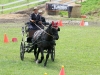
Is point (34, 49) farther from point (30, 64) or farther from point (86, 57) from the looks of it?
point (86, 57)

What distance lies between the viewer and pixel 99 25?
119 feet

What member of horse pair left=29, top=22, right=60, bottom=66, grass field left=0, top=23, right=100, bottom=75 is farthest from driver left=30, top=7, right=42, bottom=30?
grass field left=0, top=23, right=100, bottom=75

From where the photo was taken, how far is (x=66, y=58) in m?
18.9

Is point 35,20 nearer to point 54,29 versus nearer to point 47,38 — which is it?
point 47,38

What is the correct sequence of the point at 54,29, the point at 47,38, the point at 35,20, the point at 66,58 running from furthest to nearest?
the point at 66,58, the point at 35,20, the point at 47,38, the point at 54,29

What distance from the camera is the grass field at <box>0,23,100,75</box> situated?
1542 centimetres

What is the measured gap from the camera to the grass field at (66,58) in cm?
1542

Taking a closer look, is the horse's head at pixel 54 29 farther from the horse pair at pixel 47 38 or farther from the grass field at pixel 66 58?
the grass field at pixel 66 58

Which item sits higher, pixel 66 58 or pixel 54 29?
pixel 54 29

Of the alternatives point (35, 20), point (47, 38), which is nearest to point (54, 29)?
point (47, 38)

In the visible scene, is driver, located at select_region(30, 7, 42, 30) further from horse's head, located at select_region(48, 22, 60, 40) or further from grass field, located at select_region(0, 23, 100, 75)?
horse's head, located at select_region(48, 22, 60, 40)

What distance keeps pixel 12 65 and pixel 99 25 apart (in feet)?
69.4

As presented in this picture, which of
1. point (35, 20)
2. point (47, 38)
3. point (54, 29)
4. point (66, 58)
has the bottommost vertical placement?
point (66, 58)

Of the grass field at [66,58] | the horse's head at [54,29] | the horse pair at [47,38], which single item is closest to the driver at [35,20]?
the horse pair at [47,38]
